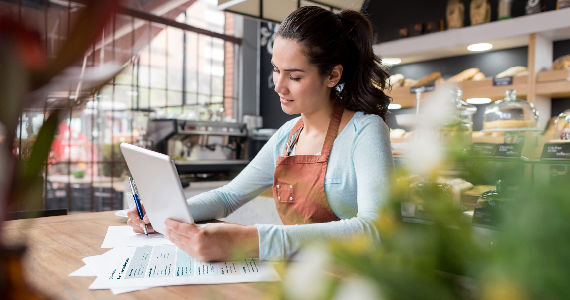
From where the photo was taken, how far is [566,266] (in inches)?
7.2

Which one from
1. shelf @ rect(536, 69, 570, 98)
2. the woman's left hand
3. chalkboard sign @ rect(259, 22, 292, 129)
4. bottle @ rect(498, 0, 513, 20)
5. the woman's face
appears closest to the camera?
the woman's left hand

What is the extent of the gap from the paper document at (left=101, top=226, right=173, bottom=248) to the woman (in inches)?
1.6

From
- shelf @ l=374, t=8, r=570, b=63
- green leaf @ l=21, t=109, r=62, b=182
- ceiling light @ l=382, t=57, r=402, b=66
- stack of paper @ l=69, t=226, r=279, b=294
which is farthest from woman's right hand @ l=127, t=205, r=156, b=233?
ceiling light @ l=382, t=57, r=402, b=66

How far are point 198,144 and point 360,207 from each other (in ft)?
11.0

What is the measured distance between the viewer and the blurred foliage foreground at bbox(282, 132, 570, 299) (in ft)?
0.59

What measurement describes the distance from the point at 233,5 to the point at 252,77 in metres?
3.51

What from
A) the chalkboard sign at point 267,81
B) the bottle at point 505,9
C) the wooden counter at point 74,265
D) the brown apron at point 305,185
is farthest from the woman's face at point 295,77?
the chalkboard sign at point 267,81

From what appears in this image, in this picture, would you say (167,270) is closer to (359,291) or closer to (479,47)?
(359,291)

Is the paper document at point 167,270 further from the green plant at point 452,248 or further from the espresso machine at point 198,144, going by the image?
the espresso machine at point 198,144

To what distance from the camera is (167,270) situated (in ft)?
2.83

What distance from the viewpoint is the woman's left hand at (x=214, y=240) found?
0.88 metres

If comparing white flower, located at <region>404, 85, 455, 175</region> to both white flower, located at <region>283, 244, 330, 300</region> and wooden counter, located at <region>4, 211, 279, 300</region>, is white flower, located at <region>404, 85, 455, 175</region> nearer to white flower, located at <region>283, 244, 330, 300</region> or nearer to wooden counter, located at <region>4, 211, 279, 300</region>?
white flower, located at <region>283, 244, 330, 300</region>

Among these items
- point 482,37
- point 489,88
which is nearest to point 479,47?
point 482,37

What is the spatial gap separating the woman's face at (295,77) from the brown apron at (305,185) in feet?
0.38
